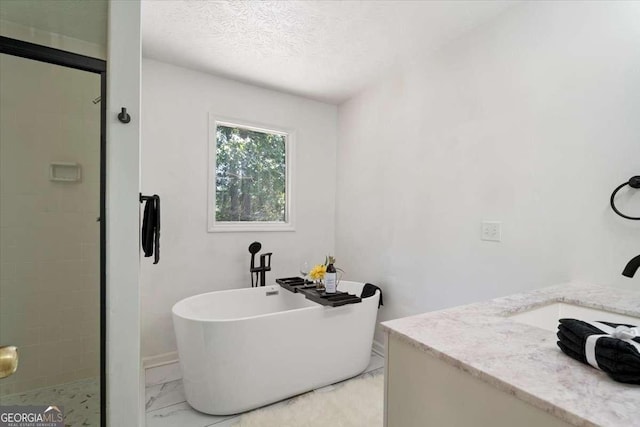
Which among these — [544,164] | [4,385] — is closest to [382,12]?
[544,164]

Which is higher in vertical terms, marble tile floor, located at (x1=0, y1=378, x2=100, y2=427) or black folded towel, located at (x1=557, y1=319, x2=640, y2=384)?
black folded towel, located at (x1=557, y1=319, x2=640, y2=384)

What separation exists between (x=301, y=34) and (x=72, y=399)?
2737 millimetres

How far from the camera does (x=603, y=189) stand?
155 cm

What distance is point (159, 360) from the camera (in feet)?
8.63

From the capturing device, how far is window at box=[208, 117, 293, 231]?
3.01 m

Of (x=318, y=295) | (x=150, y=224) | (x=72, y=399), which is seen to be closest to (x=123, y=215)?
(x=150, y=224)

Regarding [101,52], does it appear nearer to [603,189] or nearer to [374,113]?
[374,113]

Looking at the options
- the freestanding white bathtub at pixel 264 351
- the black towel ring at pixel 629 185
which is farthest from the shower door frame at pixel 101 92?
the black towel ring at pixel 629 185

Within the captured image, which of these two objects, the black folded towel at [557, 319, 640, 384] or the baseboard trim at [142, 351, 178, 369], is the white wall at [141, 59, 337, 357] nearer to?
the baseboard trim at [142, 351, 178, 369]

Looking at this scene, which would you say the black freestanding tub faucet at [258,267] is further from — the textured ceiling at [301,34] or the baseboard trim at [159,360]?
the textured ceiling at [301,34]

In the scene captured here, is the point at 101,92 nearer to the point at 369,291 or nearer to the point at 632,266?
the point at 632,266

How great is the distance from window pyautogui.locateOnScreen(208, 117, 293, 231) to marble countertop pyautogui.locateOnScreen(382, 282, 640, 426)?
244 cm

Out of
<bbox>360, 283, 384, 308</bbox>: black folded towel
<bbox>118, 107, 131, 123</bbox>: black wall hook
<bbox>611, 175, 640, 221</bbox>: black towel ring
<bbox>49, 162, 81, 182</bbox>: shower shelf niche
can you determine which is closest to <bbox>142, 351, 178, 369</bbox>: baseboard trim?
<bbox>49, 162, 81, 182</bbox>: shower shelf niche

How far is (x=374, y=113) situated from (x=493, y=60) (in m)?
1.20
